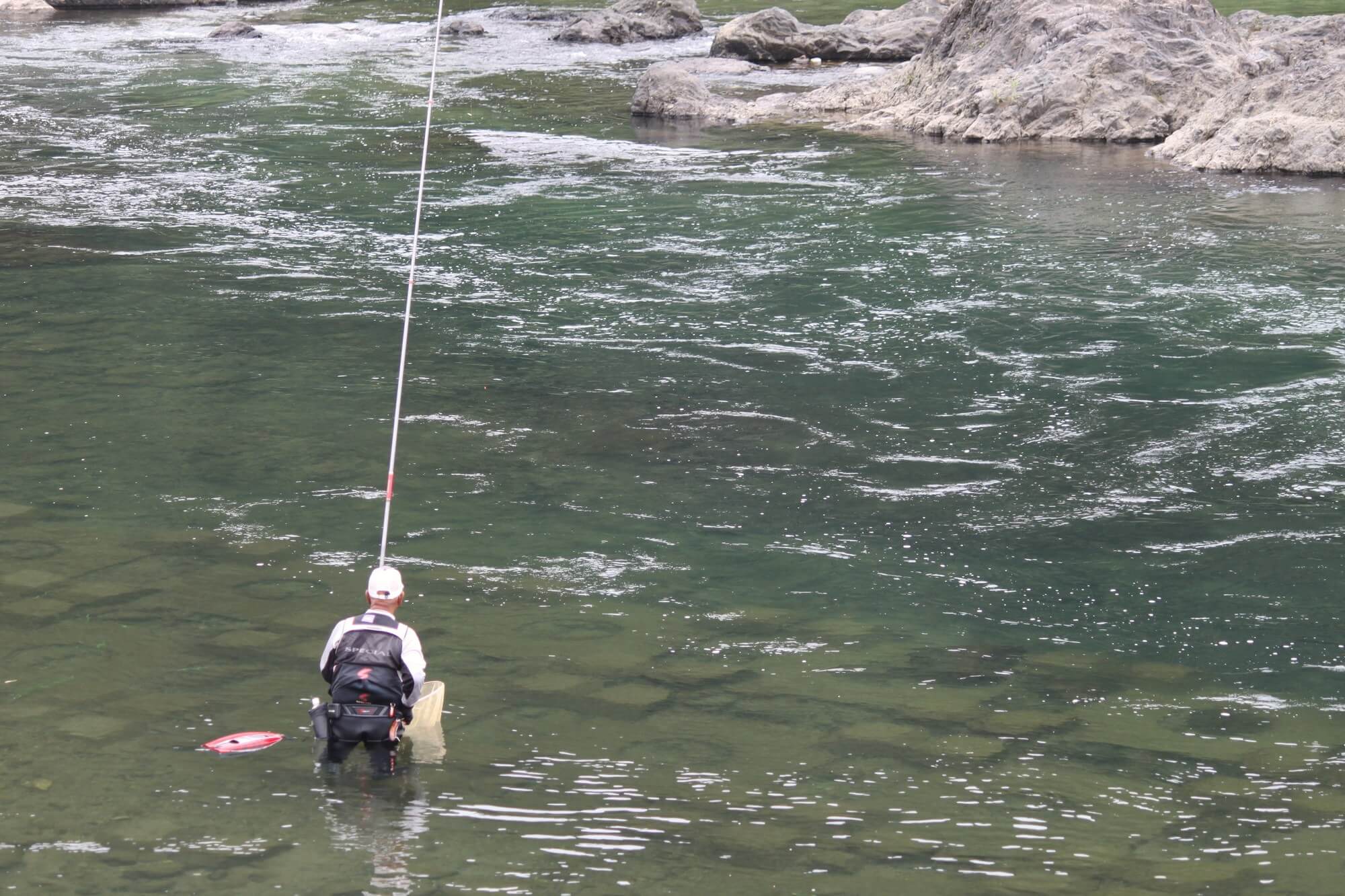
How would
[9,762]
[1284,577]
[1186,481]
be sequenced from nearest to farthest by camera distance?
[9,762] < [1284,577] < [1186,481]

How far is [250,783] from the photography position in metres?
6.44

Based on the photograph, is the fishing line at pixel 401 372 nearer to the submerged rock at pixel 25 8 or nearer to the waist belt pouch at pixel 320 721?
the waist belt pouch at pixel 320 721

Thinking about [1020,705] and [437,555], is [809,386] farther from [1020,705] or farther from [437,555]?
[1020,705]

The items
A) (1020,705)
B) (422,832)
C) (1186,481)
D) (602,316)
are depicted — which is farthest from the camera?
(602,316)

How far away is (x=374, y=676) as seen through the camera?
647 centimetres

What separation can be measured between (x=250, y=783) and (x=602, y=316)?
27.2ft

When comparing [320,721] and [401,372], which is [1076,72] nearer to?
[401,372]

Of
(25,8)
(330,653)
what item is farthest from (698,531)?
(25,8)

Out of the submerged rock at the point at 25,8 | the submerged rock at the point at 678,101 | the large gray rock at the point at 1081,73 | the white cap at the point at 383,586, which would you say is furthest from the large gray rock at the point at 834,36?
the white cap at the point at 383,586

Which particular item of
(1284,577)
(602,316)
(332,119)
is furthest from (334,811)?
(332,119)

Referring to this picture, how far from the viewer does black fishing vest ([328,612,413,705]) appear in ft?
21.2

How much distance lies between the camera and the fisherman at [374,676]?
645 centimetres

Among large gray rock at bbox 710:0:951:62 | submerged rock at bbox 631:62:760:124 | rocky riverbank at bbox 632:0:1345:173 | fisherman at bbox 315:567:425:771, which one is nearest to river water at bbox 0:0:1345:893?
fisherman at bbox 315:567:425:771

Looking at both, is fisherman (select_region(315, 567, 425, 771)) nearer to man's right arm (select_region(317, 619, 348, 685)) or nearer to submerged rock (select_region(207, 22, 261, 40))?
man's right arm (select_region(317, 619, 348, 685))
